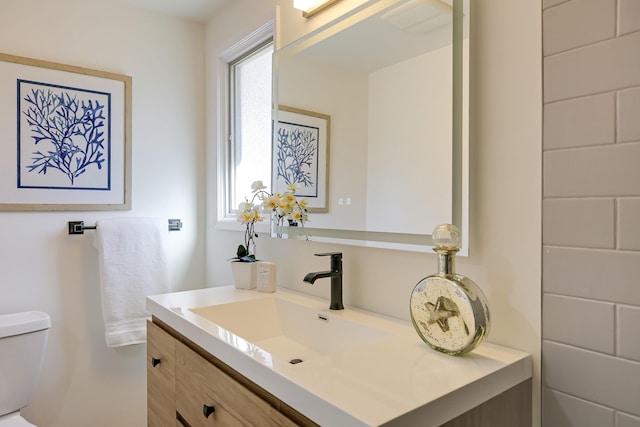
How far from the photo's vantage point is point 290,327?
1.41 metres

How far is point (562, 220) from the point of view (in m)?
0.84

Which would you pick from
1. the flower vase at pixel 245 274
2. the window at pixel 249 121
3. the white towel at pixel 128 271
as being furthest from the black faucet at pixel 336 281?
the white towel at pixel 128 271

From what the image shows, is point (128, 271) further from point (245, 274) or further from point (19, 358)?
point (245, 274)

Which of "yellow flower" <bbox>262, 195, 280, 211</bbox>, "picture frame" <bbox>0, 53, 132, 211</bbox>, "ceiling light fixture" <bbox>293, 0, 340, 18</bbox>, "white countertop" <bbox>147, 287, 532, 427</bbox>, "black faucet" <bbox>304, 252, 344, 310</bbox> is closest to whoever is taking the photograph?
"white countertop" <bbox>147, 287, 532, 427</bbox>

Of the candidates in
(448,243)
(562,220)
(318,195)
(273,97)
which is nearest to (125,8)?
(273,97)

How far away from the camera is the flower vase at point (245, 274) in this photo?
1.66 meters

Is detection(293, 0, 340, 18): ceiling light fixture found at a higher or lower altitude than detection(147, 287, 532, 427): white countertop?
higher

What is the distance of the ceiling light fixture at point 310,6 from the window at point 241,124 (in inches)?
19.3

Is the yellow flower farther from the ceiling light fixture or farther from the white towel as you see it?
the white towel

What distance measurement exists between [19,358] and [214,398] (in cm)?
112

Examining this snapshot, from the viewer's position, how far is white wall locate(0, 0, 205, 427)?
1.81 meters

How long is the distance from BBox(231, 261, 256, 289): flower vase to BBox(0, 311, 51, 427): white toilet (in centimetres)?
84

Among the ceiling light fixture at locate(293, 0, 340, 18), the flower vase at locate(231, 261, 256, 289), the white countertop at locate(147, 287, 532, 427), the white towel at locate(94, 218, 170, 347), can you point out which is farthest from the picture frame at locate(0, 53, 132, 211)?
the white countertop at locate(147, 287, 532, 427)

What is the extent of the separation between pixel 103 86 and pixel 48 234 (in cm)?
75
